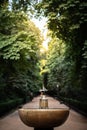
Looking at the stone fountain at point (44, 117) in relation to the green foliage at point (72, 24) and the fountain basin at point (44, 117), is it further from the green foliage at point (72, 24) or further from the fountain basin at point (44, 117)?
the green foliage at point (72, 24)

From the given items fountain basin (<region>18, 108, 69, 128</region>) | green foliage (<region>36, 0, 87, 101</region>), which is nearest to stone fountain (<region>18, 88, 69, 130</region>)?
fountain basin (<region>18, 108, 69, 128</region>)

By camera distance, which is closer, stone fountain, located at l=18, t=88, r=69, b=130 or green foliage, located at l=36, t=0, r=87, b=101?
stone fountain, located at l=18, t=88, r=69, b=130

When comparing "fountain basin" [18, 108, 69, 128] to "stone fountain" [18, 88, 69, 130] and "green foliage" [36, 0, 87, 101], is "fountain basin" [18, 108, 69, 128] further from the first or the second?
"green foliage" [36, 0, 87, 101]

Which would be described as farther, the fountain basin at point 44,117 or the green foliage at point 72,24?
the green foliage at point 72,24

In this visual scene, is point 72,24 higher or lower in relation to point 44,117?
higher

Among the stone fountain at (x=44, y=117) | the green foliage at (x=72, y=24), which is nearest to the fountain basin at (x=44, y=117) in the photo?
the stone fountain at (x=44, y=117)

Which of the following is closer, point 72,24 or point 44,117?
point 44,117

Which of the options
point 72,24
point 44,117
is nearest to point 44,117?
point 44,117

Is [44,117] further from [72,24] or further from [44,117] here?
[72,24]

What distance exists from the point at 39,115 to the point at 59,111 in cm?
68

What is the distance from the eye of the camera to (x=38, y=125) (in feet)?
34.0

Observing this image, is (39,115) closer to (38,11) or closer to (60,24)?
(60,24)

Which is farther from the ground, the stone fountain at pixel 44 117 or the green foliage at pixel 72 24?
the green foliage at pixel 72 24

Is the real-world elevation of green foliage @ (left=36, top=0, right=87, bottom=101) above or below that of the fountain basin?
above
